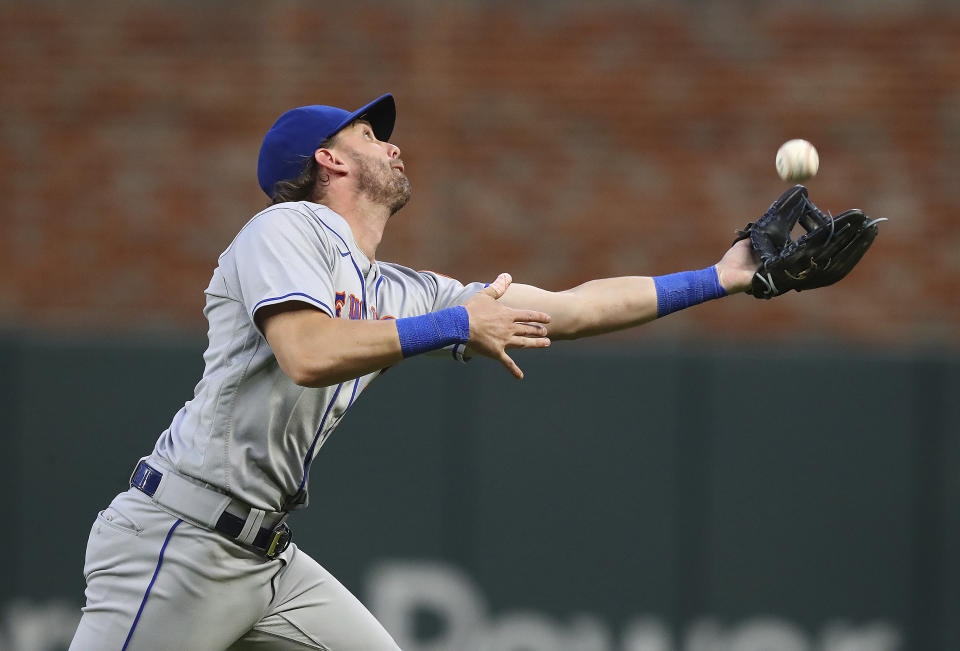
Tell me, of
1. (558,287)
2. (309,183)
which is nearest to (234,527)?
(309,183)

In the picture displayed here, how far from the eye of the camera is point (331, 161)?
11.6 ft

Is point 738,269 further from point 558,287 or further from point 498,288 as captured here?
point 558,287

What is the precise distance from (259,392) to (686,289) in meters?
1.27

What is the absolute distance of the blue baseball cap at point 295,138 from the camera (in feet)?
11.6

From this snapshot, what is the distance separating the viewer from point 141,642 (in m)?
2.96

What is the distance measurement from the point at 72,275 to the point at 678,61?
364 cm

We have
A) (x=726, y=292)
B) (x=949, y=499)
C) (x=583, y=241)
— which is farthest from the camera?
(x=583, y=241)

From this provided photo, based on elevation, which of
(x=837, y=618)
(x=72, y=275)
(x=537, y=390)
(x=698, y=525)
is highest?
(x=72, y=275)

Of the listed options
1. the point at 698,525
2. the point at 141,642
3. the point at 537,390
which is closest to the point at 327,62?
the point at 537,390

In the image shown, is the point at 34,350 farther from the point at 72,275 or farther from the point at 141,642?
the point at 141,642

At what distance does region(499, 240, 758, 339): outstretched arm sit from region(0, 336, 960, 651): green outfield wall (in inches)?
85.1

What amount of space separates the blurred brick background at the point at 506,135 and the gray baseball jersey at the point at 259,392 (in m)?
3.68

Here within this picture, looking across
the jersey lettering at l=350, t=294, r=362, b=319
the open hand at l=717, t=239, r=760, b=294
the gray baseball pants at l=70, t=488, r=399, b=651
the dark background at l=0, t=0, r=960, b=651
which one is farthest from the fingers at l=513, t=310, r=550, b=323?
the dark background at l=0, t=0, r=960, b=651

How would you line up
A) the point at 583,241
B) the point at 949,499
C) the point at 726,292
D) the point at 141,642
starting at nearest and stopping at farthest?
the point at 141,642
the point at 726,292
the point at 949,499
the point at 583,241
